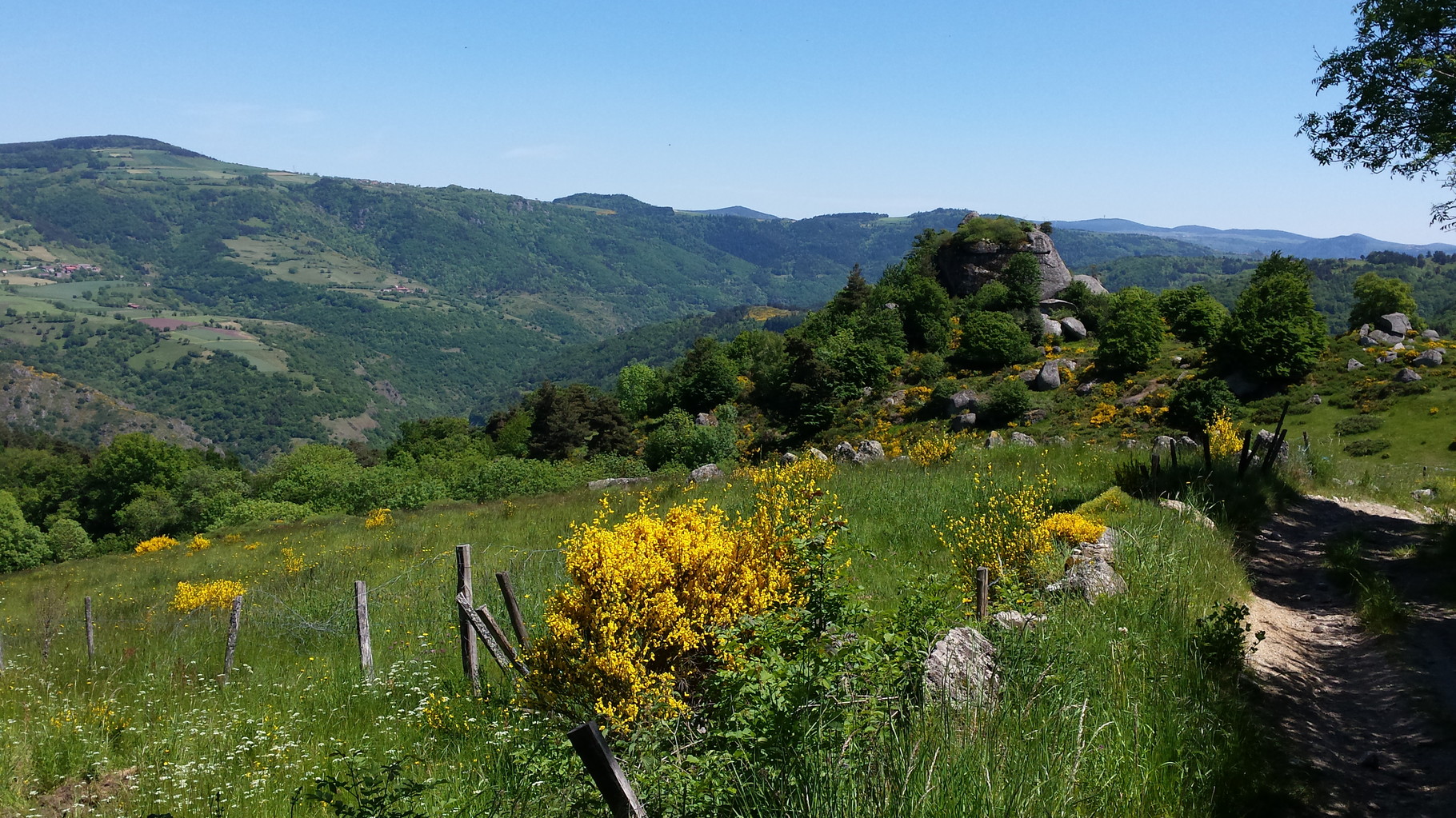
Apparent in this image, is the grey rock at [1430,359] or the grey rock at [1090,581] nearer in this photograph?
the grey rock at [1090,581]

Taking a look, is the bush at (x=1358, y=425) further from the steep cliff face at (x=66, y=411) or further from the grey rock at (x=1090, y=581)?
the steep cliff face at (x=66, y=411)

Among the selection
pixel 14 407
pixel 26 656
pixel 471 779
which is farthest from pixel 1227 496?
pixel 14 407

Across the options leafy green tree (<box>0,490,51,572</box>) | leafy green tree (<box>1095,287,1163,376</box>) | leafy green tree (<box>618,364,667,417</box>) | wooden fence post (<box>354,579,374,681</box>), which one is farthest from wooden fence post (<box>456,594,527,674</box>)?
leafy green tree (<box>0,490,51,572</box>)

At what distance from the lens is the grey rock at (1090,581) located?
7.47 meters

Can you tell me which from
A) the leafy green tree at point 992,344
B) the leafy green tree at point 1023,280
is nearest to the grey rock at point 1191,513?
the leafy green tree at point 992,344

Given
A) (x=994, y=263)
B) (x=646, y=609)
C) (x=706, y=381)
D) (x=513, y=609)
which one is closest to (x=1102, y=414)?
(x=994, y=263)

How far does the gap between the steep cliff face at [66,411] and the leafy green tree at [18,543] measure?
11671 centimetres

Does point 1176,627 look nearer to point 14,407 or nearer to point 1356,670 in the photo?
point 1356,670

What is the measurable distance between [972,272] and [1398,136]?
57453mm

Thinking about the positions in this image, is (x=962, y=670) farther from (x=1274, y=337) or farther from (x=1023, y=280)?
(x=1023, y=280)

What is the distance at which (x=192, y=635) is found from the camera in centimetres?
1091

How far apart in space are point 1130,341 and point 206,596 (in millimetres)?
48508

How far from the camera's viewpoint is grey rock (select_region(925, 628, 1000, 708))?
4.59 metres

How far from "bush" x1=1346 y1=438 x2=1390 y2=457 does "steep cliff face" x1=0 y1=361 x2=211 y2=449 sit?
18579 cm
